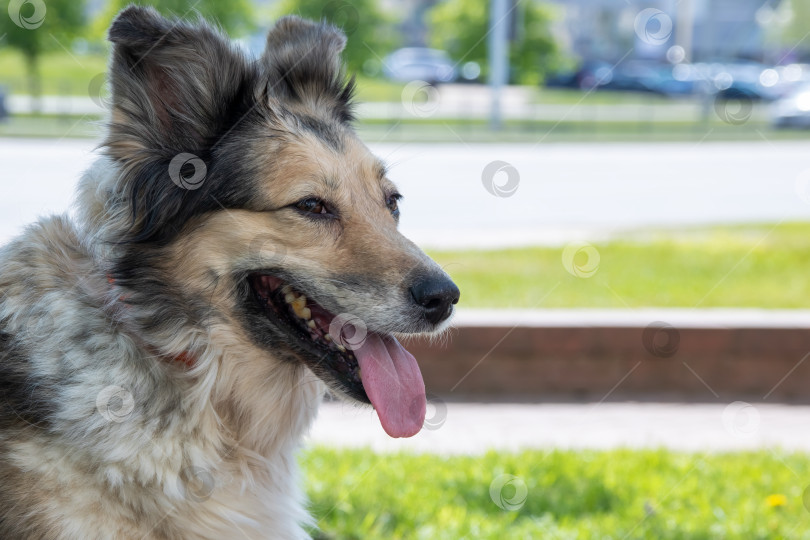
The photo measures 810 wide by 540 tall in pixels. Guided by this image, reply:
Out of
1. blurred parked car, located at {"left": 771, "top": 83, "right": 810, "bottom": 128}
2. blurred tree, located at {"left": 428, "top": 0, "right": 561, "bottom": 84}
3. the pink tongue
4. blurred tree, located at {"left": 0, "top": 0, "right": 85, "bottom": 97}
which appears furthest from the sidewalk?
blurred tree, located at {"left": 428, "top": 0, "right": 561, "bottom": 84}

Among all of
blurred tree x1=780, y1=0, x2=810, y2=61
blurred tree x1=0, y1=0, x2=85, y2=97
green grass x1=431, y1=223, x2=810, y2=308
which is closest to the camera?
green grass x1=431, y1=223, x2=810, y2=308

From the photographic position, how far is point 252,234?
294 cm

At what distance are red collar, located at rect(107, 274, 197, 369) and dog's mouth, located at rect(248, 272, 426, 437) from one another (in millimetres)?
305

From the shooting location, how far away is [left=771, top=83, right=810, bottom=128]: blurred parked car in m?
28.0

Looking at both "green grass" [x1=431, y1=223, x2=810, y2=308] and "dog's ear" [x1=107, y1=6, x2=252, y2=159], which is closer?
"dog's ear" [x1=107, y1=6, x2=252, y2=159]

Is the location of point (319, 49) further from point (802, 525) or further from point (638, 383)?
point (638, 383)

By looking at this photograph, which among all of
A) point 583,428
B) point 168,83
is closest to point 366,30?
point 583,428

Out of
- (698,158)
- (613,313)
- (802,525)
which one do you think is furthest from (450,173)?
(802,525)

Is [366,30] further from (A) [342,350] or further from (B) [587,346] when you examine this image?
(A) [342,350]

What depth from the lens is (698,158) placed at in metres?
20.1

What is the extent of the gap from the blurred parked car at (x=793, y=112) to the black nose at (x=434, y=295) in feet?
94.0

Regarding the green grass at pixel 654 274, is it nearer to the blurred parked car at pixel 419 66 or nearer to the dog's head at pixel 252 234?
the dog's head at pixel 252 234

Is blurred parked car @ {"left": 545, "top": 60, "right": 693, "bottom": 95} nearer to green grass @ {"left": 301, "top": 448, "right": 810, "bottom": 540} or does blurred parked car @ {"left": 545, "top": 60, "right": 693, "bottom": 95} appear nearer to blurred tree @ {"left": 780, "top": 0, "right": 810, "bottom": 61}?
blurred tree @ {"left": 780, "top": 0, "right": 810, "bottom": 61}

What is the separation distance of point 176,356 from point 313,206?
2.34 ft
